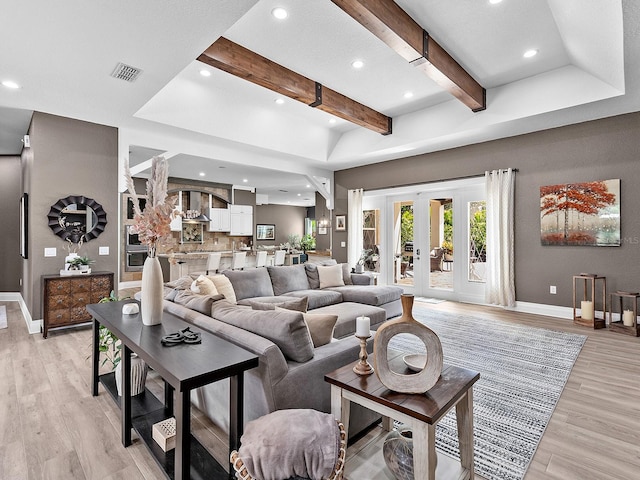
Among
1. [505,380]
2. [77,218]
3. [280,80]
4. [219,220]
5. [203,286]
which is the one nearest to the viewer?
[505,380]

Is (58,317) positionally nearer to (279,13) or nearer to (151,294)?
(151,294)

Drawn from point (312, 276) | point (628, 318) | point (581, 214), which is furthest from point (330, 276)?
point (628, 318)

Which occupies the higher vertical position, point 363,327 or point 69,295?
point 363,327

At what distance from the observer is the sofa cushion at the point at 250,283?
428 centimetres

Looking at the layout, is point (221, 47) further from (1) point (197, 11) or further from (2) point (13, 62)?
(2) point (13, 62)

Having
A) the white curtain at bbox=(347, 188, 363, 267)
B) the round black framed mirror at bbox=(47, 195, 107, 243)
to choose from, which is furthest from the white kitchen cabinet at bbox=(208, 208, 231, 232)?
the round black framed mirror at bbox=(47, 195, 107, 243)

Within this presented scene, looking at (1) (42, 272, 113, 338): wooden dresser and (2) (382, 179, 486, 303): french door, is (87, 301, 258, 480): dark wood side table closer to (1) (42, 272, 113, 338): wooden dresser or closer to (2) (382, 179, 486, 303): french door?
(1) (42, 272, 113, 338): wooden dresser

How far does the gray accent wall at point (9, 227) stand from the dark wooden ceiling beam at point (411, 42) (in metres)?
7.36

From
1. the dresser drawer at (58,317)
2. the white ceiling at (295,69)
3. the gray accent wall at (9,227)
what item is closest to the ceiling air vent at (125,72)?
the white ceiling at (295,69)

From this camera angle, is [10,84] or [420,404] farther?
[10,84]

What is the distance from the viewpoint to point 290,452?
1271mm

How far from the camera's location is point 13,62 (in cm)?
315

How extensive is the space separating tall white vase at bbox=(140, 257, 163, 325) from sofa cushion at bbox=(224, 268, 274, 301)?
6.48ft

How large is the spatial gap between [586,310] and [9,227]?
33.2 ft
